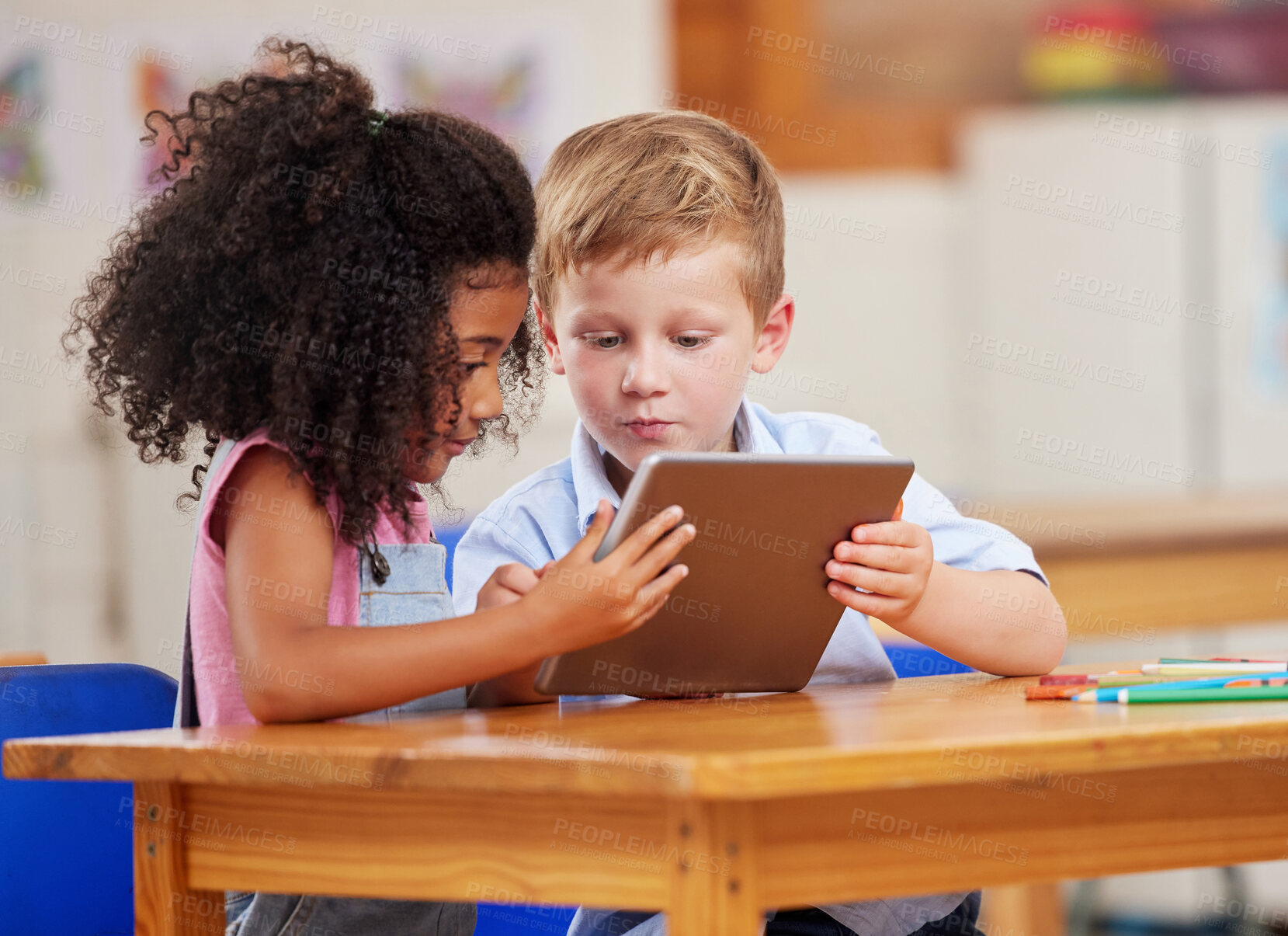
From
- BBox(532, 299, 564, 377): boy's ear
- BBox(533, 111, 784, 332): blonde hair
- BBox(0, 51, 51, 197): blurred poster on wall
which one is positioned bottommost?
BBox(532, 299, 564, 377): boy's ear

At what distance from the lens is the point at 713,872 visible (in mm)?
605

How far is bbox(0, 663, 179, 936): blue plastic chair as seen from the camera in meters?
1.06

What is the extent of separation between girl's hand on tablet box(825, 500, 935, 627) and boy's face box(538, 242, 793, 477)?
0.91 feet

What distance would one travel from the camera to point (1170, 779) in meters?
0.71

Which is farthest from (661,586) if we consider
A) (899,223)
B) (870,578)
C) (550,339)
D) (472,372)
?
(899,223)

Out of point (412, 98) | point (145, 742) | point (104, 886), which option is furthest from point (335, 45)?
point (145, 742)

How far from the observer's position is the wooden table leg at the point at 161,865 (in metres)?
0.74

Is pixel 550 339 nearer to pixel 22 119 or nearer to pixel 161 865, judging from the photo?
pixel 161 865

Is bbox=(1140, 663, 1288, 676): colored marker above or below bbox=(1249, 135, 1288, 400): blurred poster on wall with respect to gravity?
below

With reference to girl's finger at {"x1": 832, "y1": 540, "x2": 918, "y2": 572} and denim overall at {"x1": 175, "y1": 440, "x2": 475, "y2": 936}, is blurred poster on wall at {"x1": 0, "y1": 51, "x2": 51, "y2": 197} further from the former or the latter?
girl's finger at {"x1": 832, "y1": 540, "x2": 918, "y2": 572}

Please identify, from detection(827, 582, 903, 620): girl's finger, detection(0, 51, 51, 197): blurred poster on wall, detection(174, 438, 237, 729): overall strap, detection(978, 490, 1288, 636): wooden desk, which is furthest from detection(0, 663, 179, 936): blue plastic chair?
detection(0, 51, 51, 197): blurred poster on wall

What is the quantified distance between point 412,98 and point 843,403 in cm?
129

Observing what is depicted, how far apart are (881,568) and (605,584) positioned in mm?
225

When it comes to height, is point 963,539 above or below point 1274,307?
below
